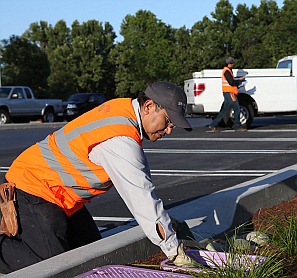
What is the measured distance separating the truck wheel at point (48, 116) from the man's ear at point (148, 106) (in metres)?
29.5

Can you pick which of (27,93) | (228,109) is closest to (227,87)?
(228,109)

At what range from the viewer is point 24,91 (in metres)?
31.9

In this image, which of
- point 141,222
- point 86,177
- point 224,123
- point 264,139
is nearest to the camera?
point 141,222

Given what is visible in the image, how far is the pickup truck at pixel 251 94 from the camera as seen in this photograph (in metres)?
18.9

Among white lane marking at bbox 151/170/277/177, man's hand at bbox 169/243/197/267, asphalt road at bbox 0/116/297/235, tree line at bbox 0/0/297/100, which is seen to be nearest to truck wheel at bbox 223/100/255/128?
asphalt road at bbox 0/116/297/235

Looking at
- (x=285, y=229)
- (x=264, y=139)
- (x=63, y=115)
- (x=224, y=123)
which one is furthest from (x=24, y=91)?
(x=285, y=229)

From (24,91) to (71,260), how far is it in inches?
1132

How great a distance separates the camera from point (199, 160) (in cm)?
1212

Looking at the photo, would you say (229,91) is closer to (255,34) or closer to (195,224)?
(195,224)

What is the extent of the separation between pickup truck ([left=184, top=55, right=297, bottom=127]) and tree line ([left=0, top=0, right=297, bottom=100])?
34176 mm

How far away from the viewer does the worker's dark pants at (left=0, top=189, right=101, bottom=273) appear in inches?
165

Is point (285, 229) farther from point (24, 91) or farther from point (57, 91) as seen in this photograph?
point (57, 91)

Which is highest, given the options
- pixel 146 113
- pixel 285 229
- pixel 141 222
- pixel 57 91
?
pixel 146 113

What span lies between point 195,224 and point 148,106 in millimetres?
2135
